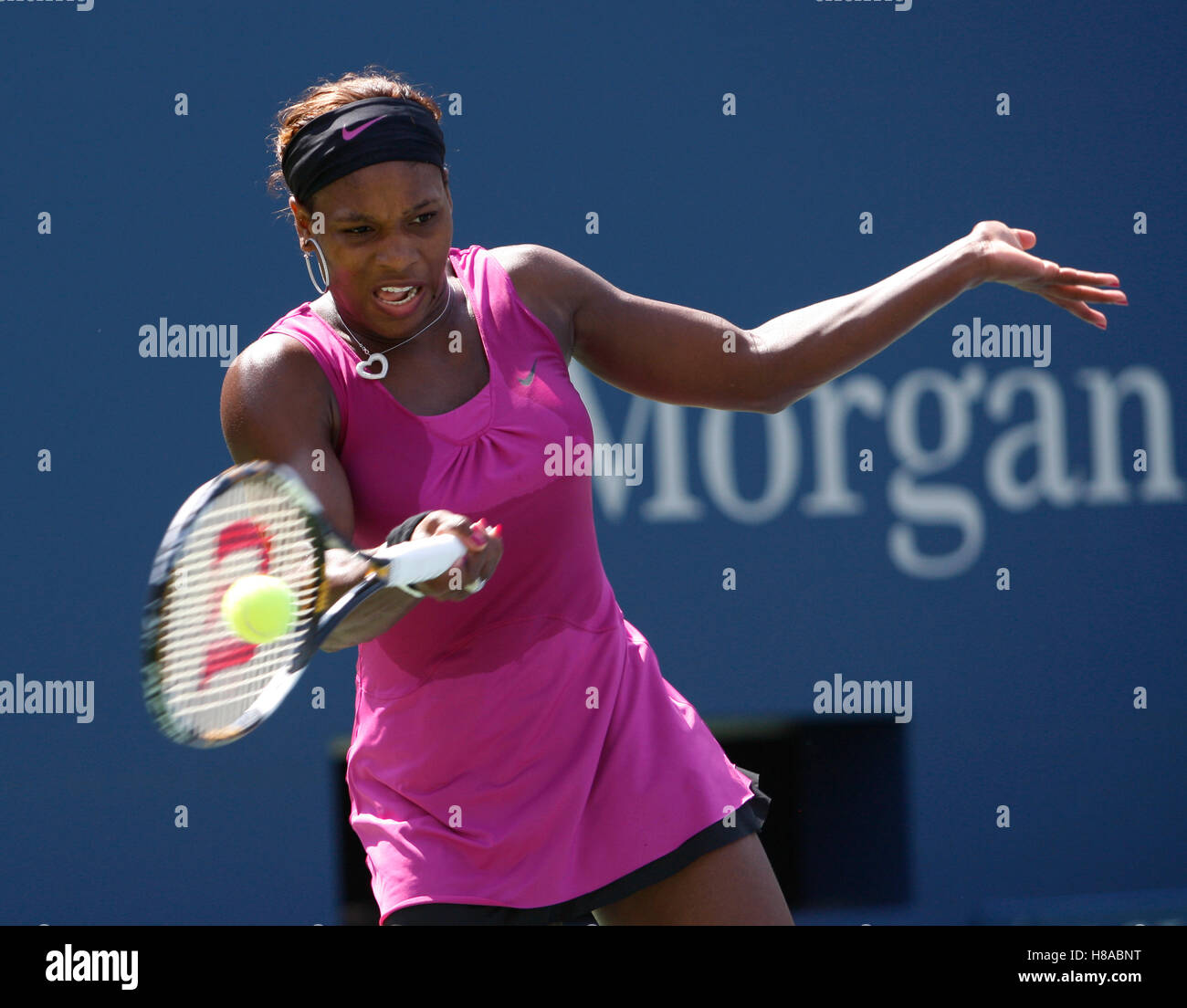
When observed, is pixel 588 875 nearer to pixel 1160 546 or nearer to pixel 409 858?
pixel 409 858

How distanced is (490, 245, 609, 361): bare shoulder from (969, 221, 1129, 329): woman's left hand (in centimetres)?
66

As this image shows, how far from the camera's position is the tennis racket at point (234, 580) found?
72.1 inches

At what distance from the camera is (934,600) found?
4.30 m

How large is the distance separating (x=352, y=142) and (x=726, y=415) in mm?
2244

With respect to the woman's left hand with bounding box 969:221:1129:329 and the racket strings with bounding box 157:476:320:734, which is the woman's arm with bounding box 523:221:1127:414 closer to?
the woman's left hand with bounding box 969:221:1129:329

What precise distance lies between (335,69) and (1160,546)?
8.89ft

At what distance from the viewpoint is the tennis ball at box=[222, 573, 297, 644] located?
193 centimetres

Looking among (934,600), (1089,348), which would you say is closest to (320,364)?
(934,600)

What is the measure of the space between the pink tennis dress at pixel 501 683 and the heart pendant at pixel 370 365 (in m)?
0.01
